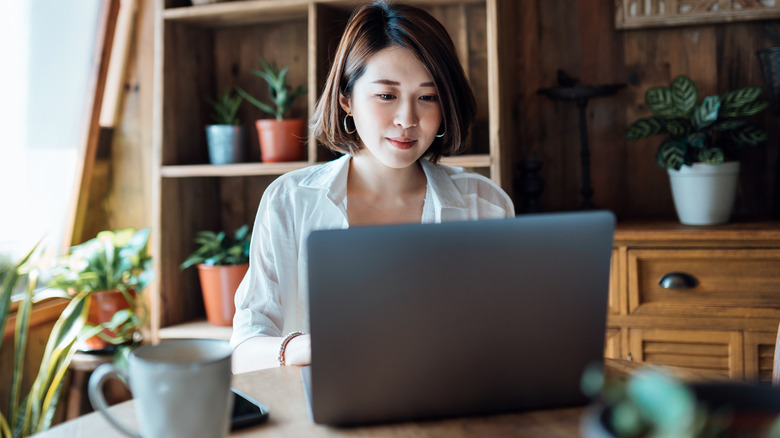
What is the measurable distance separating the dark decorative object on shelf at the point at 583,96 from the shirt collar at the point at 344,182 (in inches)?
33.2

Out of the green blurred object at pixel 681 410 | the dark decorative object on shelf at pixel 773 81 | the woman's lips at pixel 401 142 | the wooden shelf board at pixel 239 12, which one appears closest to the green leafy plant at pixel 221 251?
the wooden shelf board at pixel 239 12

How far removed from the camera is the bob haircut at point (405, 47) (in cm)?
151

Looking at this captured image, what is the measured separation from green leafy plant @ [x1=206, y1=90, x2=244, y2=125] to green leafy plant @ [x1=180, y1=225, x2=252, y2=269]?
44 cm

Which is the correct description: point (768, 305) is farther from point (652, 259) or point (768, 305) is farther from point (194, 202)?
point (194, 202)

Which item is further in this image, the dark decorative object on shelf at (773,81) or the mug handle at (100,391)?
the dark decorative object on shelf at (773,81)

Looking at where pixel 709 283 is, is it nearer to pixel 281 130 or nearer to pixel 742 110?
pixel 742 110

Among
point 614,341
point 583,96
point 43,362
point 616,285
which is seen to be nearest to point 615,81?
point 583,96

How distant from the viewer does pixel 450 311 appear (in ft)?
2.32

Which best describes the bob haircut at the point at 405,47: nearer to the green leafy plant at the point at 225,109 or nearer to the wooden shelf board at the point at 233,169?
the wooden shelf board at the point at 233,169

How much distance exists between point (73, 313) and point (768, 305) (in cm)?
216

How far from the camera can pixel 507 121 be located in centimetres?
229

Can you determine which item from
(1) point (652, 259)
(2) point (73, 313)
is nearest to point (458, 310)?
(1) point (652, 259)

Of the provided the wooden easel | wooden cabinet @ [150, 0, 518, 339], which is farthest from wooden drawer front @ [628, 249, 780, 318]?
the wooden easel

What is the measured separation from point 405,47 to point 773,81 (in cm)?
136
